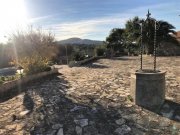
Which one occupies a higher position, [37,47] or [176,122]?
[37,47]

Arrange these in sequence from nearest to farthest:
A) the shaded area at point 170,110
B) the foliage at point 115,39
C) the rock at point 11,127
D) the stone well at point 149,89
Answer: the rock at point 11,127 < the shaded area at point 170,110 < the stone well at point 149,89 < the foliage at point 115,39

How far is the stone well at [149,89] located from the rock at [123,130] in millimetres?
1519

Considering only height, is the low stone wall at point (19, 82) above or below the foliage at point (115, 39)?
below

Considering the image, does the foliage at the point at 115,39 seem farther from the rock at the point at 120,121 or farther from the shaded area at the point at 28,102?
the rock at the point at 120,121

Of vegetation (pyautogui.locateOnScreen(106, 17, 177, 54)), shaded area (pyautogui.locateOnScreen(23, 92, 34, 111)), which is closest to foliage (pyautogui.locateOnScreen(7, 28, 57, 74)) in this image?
shaded area (pyautogui.locateOnScreen(23, 92, 34, 111))

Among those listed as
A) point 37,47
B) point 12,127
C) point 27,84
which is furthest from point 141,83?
point 37,47

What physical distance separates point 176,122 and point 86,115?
242cm

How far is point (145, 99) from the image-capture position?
24.6 ft

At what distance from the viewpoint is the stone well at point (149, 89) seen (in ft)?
24.3

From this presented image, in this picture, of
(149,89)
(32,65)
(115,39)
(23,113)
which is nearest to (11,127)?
(23,113)

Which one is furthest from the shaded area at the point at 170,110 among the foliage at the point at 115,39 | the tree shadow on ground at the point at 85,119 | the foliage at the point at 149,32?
the foliage at the point at 115,39

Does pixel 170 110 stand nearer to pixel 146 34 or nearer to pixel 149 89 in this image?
pixel 149 89

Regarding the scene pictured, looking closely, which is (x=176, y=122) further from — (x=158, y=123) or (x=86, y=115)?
(x=86, y=115)

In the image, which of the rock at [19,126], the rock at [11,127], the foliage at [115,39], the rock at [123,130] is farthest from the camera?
the foliage at [115,39]
